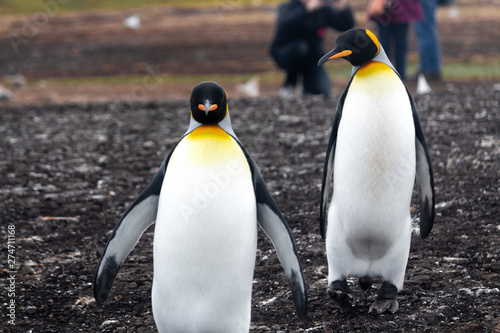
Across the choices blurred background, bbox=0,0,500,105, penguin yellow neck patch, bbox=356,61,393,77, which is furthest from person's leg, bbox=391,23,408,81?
penguin yellow neck patch, bbox=356,61,393,77

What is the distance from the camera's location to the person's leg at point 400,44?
7.86m

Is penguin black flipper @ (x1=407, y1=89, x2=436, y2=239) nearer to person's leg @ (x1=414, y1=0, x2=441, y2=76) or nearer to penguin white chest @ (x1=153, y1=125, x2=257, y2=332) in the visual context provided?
penguin white chest @ (x1=153, y1=125, x2=257, y2=332)

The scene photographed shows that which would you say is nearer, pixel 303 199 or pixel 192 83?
pixel 303 199

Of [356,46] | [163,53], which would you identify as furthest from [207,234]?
[163,53]

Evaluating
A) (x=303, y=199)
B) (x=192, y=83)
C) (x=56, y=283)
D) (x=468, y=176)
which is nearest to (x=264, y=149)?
(x=303, y=199)

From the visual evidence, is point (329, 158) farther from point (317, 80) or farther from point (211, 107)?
point (317, 80)

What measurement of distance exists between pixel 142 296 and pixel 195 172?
3.08 feet

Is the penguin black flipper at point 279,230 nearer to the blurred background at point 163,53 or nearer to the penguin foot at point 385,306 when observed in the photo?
the penguin foot at point 385,306

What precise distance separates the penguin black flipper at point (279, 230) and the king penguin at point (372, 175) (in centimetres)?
40

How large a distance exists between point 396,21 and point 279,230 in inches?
227

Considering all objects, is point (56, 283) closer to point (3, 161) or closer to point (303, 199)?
point (303, 199)

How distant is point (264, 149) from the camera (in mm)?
5383

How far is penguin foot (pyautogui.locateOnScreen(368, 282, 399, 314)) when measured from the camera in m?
2.84

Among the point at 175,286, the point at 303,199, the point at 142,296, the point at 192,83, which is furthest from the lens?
the point at 192,83
